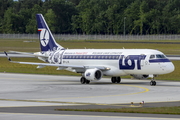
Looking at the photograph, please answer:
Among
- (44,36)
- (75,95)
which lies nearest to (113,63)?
(44,36)

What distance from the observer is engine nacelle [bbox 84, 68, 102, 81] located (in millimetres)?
48719

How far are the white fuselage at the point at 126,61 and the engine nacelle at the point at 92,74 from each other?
3.69 feet

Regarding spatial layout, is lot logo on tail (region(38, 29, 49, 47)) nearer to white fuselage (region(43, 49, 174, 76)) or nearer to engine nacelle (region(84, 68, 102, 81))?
white fuselage (region(43, 49, 174, 76))

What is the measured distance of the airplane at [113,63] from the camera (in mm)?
47312

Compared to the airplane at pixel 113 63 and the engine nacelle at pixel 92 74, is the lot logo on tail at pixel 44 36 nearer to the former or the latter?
the airplane at pixel 113 63

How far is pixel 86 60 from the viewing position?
5284 centimetres

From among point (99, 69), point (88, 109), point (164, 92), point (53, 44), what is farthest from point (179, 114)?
point (53, 44)

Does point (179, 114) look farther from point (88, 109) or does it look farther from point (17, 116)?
point (17, 116)

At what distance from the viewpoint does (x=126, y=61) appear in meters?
48.8

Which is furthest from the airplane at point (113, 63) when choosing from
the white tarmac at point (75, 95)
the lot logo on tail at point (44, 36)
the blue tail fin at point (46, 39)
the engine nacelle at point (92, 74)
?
the white tarmac at point (75, 95)

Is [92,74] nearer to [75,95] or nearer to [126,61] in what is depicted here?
[126,61]

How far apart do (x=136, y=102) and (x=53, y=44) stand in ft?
89.3

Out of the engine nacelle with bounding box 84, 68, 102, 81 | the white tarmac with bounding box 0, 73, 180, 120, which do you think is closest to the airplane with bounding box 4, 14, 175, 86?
the engine nacelle with bounding box 84, 68, 102, 81

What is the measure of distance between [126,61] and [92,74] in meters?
3.80
